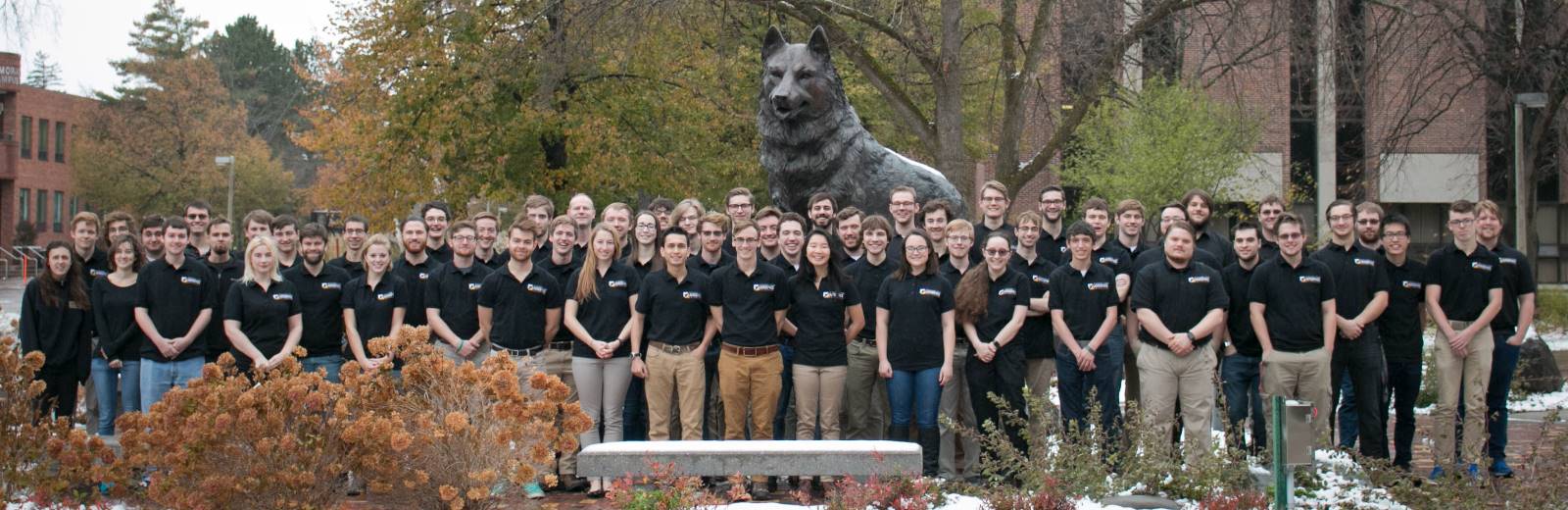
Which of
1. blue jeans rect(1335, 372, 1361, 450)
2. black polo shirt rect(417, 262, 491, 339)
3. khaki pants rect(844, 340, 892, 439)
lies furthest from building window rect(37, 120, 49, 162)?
blue jeans rect(1335, 372, 1361, 450)

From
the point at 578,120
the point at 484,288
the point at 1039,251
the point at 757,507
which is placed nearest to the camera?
the point at 757,507

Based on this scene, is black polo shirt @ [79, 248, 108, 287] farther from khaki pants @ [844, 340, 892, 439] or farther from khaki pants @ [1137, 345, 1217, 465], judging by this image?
khaki pants @ [1137, 345, 1217, 465]

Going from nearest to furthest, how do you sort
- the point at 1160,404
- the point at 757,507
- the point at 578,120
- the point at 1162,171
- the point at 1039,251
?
the point at 757,507 → the point at 1160,404 → the point at 1039,251 → the point at 578,120 → the point at 1162,171

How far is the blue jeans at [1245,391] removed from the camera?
26.3 feet

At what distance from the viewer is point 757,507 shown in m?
6.97

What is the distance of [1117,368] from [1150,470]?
1478 millimetres

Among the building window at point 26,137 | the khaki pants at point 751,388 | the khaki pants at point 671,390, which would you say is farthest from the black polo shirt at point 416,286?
the building window at point 26,137

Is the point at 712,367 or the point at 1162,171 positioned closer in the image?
the point at 712,367

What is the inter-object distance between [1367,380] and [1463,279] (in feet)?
2.76

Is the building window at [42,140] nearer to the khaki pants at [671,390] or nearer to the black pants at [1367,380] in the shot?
the khaki pants at [671,390]

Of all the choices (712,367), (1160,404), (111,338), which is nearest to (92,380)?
(111,338)

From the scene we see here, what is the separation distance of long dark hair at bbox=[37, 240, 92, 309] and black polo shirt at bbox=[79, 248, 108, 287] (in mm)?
160

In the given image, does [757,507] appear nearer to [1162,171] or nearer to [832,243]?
[832,243]

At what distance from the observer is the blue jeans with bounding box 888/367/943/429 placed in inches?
312
